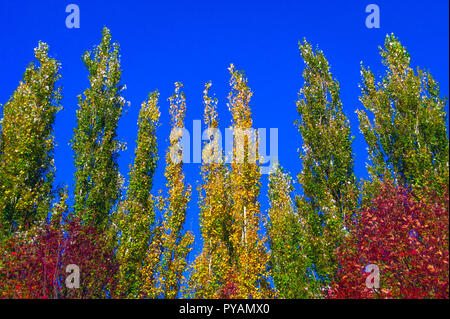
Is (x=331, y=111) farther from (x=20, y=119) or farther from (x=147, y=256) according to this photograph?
(x=20, y=119)

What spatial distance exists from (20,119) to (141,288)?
1136 centimetres

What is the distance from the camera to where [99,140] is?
2089 centimetres

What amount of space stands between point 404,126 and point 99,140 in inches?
670

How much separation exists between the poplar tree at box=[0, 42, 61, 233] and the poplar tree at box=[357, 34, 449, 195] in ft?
57.5

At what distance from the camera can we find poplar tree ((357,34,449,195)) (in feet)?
54.5

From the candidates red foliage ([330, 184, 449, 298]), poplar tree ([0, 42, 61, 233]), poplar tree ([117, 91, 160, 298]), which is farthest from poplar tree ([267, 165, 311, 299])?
poplar tree ([0, 42, 61, 233])

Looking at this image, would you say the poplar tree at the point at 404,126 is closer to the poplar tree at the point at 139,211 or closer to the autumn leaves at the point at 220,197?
the autumn leaves at the point at 220,197

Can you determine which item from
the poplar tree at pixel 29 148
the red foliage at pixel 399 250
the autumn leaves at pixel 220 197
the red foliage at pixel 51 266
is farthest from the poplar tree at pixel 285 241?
the poplar tree at pixel 29 148

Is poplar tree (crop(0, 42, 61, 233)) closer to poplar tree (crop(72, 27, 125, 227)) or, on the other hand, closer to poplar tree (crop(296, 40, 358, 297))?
poplar tree (crop(72, 27, 125, 227))

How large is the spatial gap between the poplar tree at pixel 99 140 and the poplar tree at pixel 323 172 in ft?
35.2

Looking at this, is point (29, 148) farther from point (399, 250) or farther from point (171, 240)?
point (399, 250)

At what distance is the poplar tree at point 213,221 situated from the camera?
1927cm

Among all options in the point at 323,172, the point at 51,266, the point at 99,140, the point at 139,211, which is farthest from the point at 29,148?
the point at 323,172

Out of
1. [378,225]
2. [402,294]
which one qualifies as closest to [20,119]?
[378,225]
